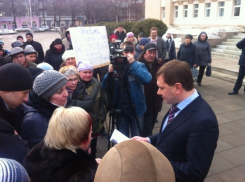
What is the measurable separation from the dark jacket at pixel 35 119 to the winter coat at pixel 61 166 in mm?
439

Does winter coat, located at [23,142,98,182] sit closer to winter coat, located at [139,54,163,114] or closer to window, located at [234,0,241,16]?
winter coat, located at [139,54,163,114]

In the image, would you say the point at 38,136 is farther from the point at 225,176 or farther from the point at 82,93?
the point at 225,176

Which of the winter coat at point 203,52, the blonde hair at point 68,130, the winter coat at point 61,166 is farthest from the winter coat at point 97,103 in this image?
the winter coat at point 203,52

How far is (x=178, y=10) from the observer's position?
2498 centimetres

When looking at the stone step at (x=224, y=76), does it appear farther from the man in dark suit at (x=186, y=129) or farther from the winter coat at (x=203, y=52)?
the man in dark suit at (x=186, y=129)

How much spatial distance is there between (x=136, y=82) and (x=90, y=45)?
3.43 ft

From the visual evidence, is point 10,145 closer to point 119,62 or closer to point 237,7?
point 119,62

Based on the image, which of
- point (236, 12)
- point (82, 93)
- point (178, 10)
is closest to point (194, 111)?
point (82, 93)

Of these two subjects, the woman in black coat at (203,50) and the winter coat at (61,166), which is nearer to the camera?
the winter coat at (61,166)

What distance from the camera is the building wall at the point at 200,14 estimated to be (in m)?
17.8

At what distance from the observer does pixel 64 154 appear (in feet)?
4.38

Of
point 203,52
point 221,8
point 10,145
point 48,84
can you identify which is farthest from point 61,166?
point 221,8

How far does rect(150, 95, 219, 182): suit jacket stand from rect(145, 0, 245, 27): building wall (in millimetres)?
17720

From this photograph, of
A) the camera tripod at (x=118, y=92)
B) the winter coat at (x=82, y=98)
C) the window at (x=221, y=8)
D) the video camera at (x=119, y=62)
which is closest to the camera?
the winter coat at (x=82, y=98)
